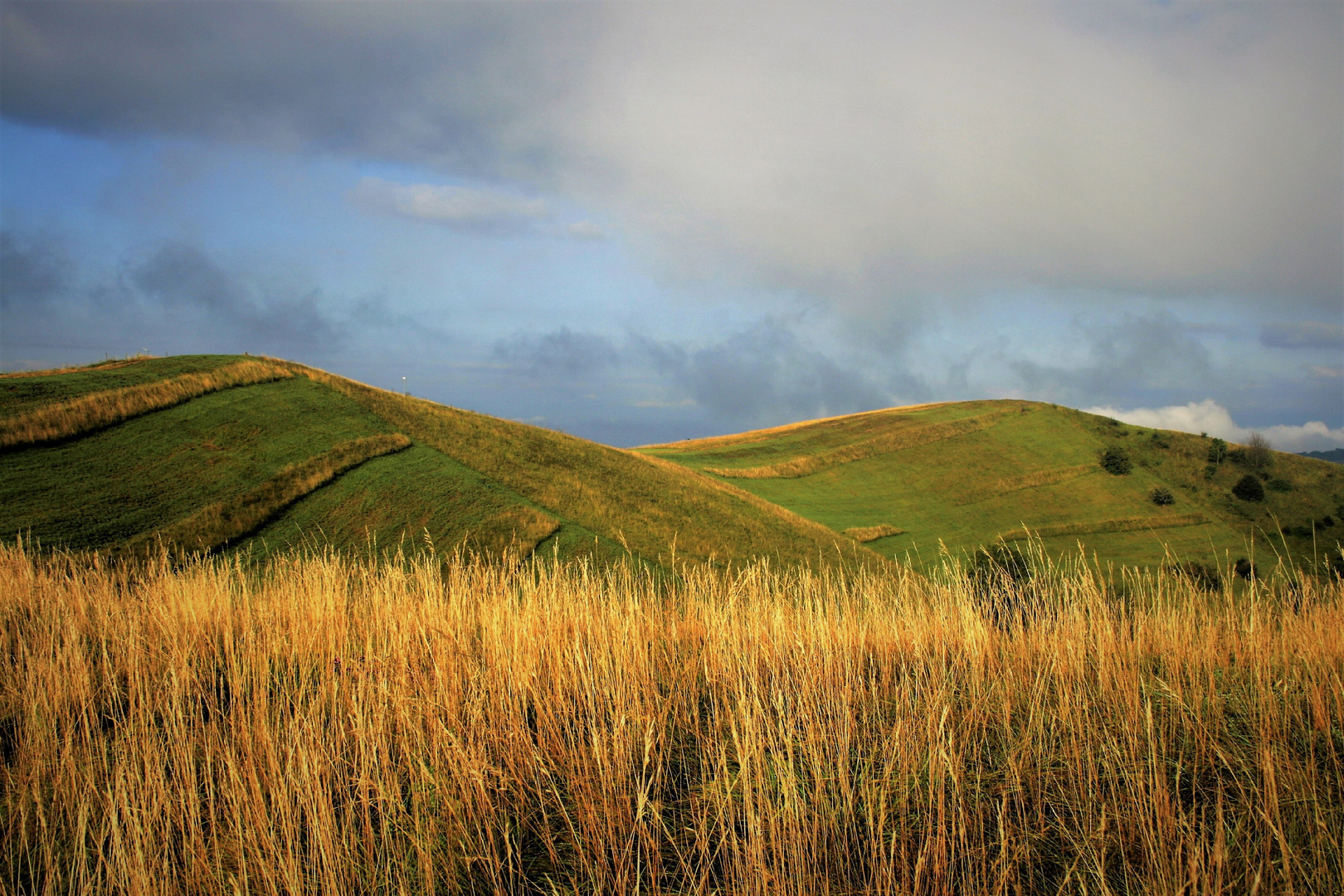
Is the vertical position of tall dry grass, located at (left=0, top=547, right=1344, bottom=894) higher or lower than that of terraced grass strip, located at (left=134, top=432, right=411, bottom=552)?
lower

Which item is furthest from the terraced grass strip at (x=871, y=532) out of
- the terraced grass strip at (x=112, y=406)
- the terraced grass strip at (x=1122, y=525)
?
the terraced grass strip at (x=112, y=406)

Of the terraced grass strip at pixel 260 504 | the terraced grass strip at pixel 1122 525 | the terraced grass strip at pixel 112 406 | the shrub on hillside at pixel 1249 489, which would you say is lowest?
the terraced grass strip at pixel 1122 525

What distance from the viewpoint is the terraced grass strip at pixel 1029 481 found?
4653 cm

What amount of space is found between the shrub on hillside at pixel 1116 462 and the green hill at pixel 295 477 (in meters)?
36.1

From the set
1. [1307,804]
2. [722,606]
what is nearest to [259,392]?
[722,606]

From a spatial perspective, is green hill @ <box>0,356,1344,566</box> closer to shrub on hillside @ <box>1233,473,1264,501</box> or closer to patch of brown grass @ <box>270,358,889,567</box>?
patch of brown grass @ <box>270,358,889,567</box>

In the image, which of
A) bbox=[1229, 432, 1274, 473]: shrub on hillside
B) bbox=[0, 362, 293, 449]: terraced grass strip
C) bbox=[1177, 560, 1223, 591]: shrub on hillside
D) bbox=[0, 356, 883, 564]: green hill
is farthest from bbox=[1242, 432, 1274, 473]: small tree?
bbox=[0, 362, 293, 449]: terraced grass strip

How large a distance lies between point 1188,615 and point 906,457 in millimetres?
49564

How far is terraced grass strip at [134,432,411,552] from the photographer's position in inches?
562

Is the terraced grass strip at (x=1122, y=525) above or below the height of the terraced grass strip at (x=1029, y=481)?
below

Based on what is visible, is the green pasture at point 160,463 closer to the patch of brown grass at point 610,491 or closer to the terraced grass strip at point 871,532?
the patch of brown grass at point 610,491

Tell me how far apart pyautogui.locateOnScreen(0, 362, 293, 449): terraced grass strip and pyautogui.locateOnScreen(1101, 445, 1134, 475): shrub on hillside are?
56.8 meters

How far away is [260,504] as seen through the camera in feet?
53.3

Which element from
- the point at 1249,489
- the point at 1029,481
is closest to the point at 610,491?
the point at 1029,481
